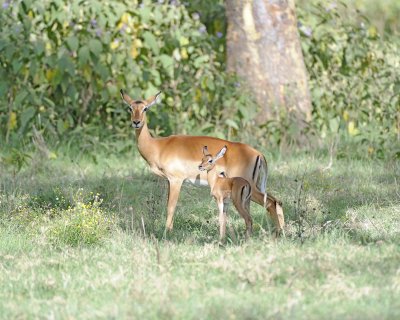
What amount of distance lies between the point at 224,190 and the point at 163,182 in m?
2.25

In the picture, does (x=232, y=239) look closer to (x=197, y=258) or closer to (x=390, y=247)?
(x=197, y=258)

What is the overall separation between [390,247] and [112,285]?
1.87 m

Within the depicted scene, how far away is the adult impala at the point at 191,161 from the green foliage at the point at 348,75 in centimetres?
419

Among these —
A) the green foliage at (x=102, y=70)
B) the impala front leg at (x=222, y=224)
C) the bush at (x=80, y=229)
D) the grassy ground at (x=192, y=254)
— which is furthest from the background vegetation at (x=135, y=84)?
the impala front leg at (x=222, y=224)

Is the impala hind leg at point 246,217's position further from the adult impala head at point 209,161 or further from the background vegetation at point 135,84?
the background vegetation at point 135,84

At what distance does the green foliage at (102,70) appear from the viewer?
12039 millimetres

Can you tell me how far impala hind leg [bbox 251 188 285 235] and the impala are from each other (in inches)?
7.7

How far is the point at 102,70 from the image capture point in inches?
474

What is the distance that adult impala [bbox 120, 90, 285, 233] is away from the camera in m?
8.40

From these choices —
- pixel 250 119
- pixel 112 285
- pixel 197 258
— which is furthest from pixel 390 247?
pixel 250 119

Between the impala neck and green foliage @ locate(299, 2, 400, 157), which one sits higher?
the impala neck

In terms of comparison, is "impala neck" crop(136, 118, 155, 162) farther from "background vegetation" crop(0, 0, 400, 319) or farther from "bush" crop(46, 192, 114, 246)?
"bush" crop(46, 192, 114, 246)

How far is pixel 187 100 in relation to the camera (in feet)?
41.2

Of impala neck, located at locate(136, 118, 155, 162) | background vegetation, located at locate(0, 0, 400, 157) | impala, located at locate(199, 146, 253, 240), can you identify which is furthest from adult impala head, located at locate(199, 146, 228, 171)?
background vegetation, located at locate(0, 0, 400, 157)
